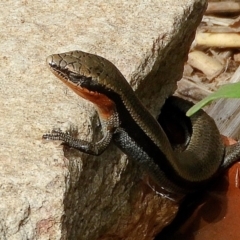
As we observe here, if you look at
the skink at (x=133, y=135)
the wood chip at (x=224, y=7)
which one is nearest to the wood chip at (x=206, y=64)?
the wood chip at (x=224, y=7)

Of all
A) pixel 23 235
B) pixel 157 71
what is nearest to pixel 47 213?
pixel 23 235

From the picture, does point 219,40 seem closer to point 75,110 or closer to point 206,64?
point 206,64

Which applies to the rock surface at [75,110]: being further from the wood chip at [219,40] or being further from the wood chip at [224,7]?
the wood chip at [224,7]

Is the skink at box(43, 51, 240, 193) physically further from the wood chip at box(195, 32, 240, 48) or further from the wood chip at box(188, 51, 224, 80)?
the wood chip at box(195, 32, 240, 48)

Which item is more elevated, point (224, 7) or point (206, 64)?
point (224, 7)

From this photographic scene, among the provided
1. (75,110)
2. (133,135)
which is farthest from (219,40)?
(75,110)

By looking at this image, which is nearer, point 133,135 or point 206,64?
point 133,135
